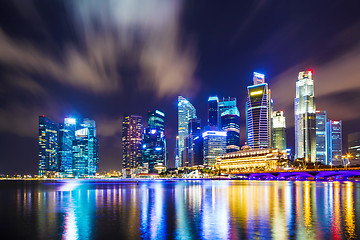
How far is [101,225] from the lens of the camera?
1236 inches

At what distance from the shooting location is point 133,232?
2734cm

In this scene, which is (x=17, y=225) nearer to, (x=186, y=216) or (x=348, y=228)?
(x=186, y=216)

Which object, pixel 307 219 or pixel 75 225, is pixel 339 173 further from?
pixel 75 225

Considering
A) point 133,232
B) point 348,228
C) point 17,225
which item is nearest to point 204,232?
point 133,232

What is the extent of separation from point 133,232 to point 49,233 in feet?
24.2

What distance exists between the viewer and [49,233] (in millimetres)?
27516

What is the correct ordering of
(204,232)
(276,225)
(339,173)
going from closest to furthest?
(204,232), (276,225), (339,173)

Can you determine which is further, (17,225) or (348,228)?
(17,225)

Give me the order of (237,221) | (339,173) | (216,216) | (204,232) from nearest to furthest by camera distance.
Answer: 1. (204,232)
2. (237,221)
3. (216,216)
4. (339,173)

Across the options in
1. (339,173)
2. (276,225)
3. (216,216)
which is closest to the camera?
(276,225)

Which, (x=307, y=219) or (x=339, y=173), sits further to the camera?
(x=339, y=173)

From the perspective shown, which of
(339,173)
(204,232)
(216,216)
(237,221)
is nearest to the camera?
(204,232)

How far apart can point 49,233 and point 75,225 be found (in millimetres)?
3829

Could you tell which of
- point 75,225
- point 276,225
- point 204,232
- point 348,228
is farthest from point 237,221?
point 75,225
